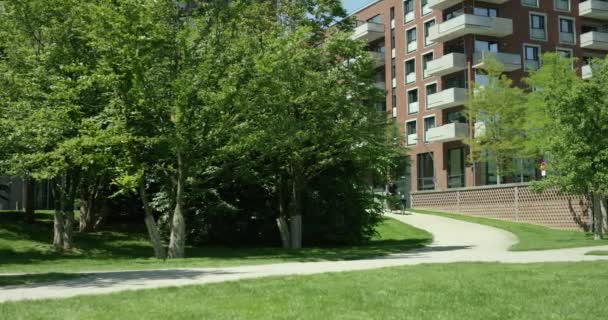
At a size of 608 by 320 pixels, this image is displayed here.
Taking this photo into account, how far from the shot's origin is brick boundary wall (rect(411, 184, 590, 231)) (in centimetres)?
3186

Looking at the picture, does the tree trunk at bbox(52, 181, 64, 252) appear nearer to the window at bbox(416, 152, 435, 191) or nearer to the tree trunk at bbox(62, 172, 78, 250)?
the tree trunk at bbox(62, 172, 78, 250)

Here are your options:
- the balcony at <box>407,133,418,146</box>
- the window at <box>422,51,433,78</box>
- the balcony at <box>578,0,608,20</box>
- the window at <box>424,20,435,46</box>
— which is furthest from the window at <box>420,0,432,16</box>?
the balcony at <box>578,0,608,20</box>

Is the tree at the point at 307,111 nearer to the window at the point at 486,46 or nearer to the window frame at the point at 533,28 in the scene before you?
the window at the point at 486,46

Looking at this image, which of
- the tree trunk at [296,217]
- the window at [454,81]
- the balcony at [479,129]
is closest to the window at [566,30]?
the window at [454,81]

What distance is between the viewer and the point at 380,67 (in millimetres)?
61062

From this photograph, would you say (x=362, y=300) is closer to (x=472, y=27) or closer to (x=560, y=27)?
(x=472, y=27)

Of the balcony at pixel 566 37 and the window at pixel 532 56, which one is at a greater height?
the balcony at pixel 566 37

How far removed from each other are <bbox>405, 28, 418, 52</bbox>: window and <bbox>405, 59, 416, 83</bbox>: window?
980 mm

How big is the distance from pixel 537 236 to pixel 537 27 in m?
30.3

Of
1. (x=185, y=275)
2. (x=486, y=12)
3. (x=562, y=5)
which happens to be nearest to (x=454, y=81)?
(x=486, y=12)

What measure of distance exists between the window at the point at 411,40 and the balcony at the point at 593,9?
1310 cm

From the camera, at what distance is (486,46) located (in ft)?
167

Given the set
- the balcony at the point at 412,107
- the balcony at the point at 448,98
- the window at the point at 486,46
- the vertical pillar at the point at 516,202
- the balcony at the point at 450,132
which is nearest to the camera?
the vertical pillar at the point at 516,202

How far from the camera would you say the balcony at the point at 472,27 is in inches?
1909
